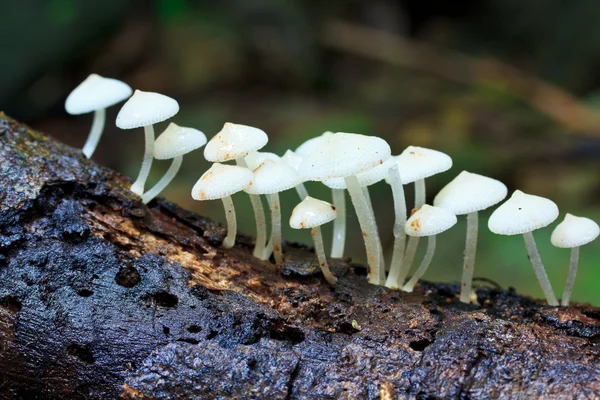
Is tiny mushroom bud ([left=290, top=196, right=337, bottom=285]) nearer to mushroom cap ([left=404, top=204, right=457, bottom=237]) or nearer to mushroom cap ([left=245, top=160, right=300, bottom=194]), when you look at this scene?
mushroom cap ([left=245, top=160, right=300, bottom=194])

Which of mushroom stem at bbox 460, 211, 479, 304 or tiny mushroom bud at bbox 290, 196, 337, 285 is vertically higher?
mushroom stem at bbox 460, 211, 479, 304

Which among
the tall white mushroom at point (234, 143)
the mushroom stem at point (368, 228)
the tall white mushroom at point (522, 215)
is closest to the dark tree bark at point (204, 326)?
the mushroom stem at point (368, 228)

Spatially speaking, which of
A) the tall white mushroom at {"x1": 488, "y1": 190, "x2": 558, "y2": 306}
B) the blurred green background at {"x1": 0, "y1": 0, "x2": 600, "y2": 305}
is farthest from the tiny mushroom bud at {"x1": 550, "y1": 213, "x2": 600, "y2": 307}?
the blurred green background at {"x1": 0, "y1": 0, "x2": 600, "y2": 305}

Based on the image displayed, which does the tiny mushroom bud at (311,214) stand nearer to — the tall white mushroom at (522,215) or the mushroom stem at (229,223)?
the mushroom stem at (229,223)

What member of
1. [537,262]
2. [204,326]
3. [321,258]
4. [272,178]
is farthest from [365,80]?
[204,326]

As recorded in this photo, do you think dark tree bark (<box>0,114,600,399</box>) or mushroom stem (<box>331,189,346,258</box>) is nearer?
dark tree bark (<box>0,114,600,399</box>)
